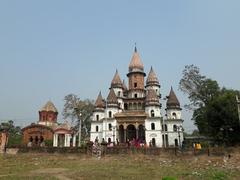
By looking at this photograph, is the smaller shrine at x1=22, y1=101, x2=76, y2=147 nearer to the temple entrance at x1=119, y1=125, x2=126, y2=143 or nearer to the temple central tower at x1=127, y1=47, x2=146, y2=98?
the temple entrance at x1=119, y1=125, x2=126, y2=143

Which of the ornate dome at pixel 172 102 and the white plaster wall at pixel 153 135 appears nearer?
the white plaster wall at pixel 153 135

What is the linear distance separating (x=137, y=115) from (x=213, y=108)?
650 inches

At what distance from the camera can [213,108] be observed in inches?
1508

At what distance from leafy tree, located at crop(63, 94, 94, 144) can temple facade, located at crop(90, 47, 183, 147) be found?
3.49 meters

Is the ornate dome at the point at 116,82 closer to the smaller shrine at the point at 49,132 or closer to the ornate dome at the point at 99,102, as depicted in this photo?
the ornate dome at the point at 99,102

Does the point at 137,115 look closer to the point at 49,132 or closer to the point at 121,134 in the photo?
the point at 121,134

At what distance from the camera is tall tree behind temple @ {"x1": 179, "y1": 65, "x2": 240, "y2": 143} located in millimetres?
36938

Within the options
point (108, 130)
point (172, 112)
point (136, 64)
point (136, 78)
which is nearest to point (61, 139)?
point (108, 130)

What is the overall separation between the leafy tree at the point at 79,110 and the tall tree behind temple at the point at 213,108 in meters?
23.3

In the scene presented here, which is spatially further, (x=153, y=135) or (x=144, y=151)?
(x=153, y=135)

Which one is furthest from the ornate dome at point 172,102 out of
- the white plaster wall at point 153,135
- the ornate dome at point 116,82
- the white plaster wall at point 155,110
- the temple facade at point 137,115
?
the ornate dome at point 116,82

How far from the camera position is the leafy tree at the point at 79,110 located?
5625cm

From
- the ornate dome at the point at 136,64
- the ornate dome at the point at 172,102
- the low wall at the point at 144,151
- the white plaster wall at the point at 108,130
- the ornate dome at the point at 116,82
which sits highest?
the ornate dome at the point at 136,64

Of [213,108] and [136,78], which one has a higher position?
[136,78]
